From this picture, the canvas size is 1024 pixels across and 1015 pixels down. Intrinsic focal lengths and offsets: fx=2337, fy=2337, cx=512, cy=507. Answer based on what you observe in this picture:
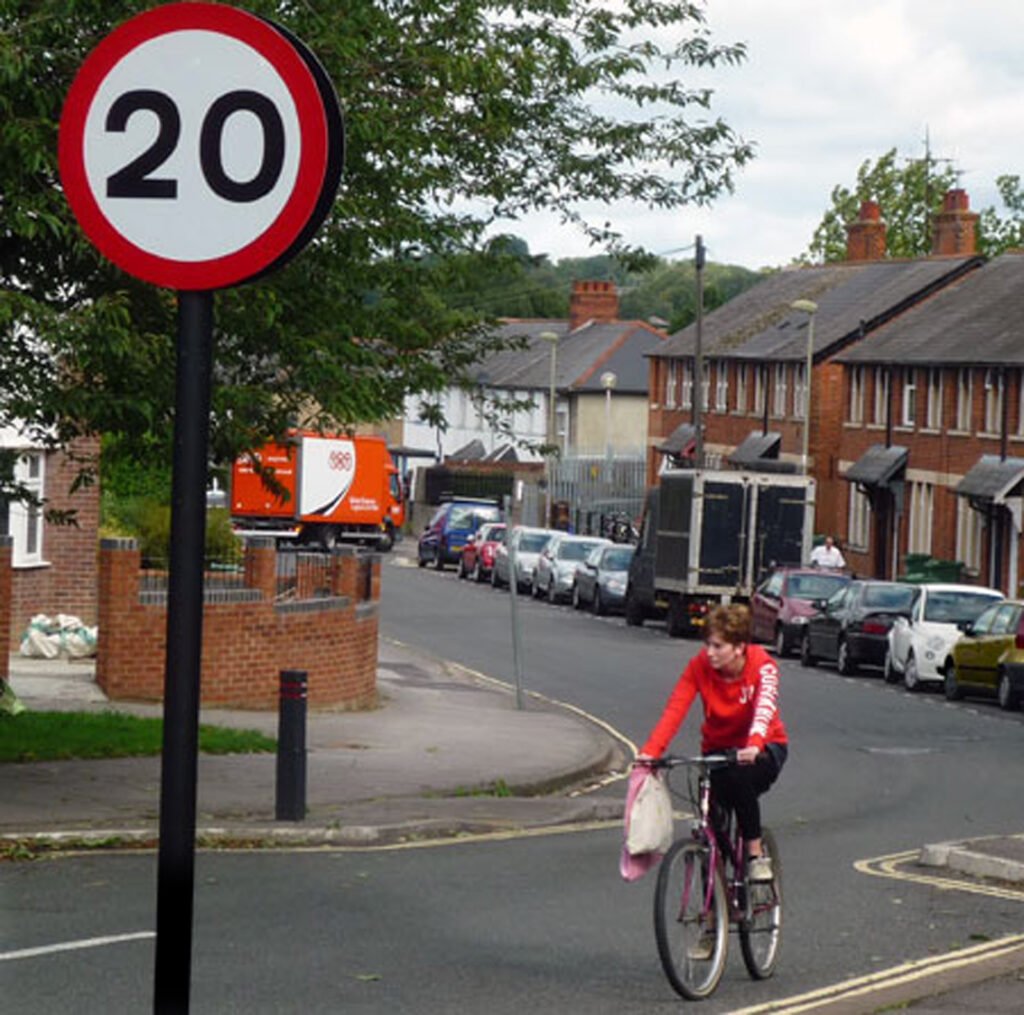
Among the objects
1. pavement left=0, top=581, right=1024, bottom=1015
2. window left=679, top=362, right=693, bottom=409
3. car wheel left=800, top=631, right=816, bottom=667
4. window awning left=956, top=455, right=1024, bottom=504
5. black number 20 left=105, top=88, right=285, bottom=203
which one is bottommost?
car wheel left=800, top=631, right=816, bottom=667

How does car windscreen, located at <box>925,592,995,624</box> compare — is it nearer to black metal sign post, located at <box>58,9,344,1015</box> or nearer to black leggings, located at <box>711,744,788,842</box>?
black leggings, located at <box>711,744,788,842</box>

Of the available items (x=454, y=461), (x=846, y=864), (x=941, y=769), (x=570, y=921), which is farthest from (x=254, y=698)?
(x=454, y=461)

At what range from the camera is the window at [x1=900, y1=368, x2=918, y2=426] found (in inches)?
2349

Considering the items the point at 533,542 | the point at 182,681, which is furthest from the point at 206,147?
the point at 533,542

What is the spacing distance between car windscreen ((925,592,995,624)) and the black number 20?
31.3 meters

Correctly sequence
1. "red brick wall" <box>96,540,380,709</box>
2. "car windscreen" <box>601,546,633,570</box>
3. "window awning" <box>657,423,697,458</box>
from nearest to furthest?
"red brick wall" <box>96,540,380,709</box> < "car windscreen" <box>601,546,633,570</box> < "window awning" <box>657,423,697,458</box>

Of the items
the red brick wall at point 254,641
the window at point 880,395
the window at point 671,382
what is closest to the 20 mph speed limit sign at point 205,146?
the red brick wall at point 254,641

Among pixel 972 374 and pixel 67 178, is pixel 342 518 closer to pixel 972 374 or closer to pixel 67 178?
pixel 972 374

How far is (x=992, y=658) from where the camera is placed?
104 feet

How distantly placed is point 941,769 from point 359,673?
7138 mm

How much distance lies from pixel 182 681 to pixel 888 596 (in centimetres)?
3444

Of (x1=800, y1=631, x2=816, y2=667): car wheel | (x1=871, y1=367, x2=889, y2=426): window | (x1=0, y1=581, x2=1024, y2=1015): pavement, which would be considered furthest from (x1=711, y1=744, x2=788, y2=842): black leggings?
A: (x1=871, y1=367, x2=889, y2=426): window

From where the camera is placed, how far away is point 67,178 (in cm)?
443

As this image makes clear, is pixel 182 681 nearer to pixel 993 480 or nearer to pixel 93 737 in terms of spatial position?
pixel 93 737
